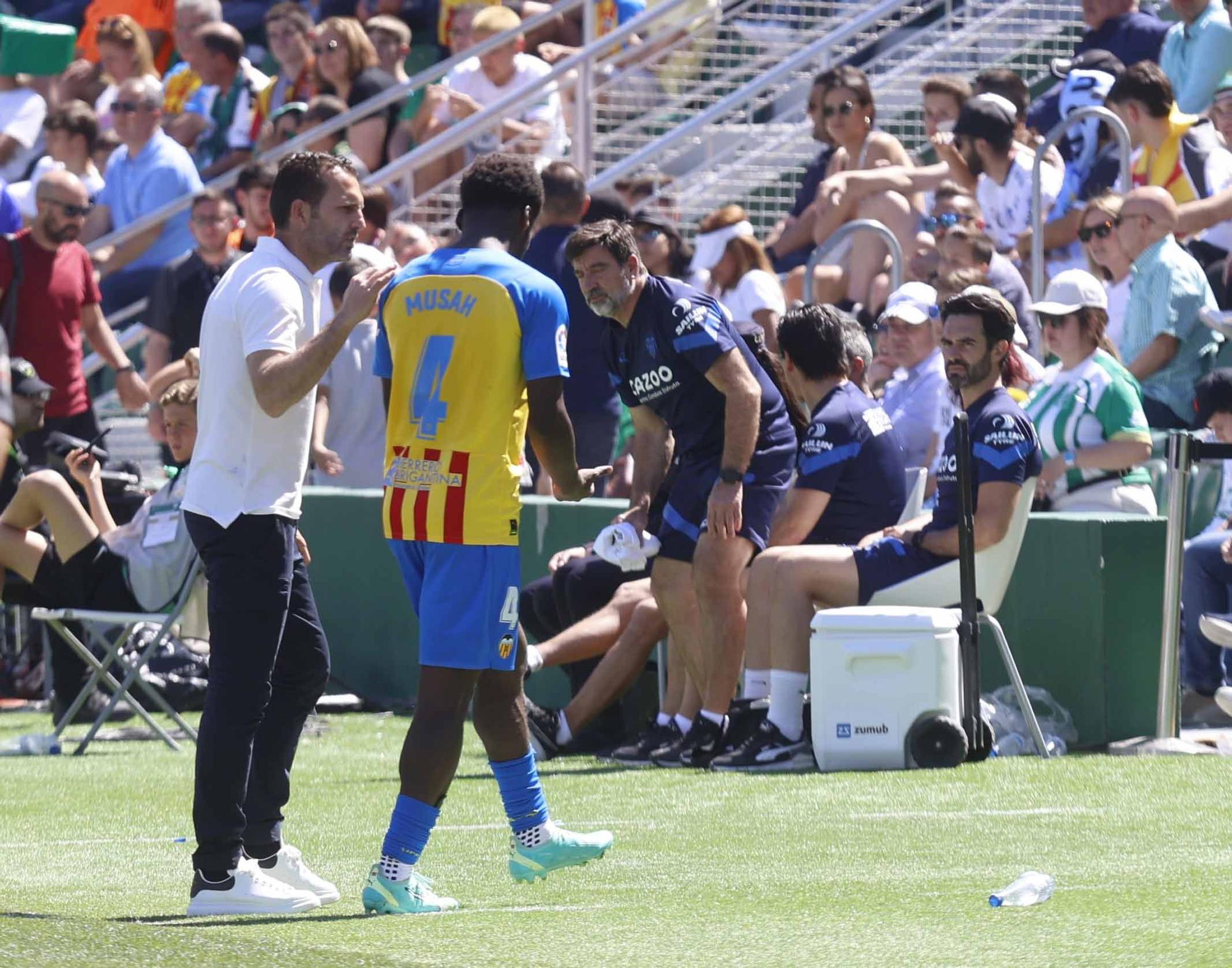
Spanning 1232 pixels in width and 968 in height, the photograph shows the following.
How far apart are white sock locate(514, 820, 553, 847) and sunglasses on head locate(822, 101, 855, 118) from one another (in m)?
8.03

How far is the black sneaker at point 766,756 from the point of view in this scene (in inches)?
335

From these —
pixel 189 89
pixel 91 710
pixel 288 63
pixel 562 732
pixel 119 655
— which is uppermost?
pixel 288 63

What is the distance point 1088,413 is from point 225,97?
10.3 m

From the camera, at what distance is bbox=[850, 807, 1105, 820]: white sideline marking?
7.08 meters

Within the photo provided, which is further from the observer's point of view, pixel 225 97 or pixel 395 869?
pixel 225 97

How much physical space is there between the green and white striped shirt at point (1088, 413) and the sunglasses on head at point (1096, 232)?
1476 mm

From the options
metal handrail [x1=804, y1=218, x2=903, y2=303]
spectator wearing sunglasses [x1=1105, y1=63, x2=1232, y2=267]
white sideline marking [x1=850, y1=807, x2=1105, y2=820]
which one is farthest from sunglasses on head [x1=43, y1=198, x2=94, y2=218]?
white sideline marking [x1=850, y1=807, x2=1105, y2=820]

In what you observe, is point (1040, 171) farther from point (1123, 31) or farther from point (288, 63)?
point (288, 63)

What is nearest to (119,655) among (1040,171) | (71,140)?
(1040,171)

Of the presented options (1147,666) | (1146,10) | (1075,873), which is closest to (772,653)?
(1147,666)

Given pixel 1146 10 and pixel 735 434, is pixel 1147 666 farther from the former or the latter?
pixel 1146 10

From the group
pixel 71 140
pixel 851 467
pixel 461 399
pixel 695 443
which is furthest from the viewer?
pixel 71 140

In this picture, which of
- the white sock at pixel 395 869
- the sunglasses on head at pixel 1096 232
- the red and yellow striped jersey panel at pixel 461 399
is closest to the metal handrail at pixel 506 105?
the sunglasses on head at pixel 1096 232

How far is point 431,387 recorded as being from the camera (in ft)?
19.0
